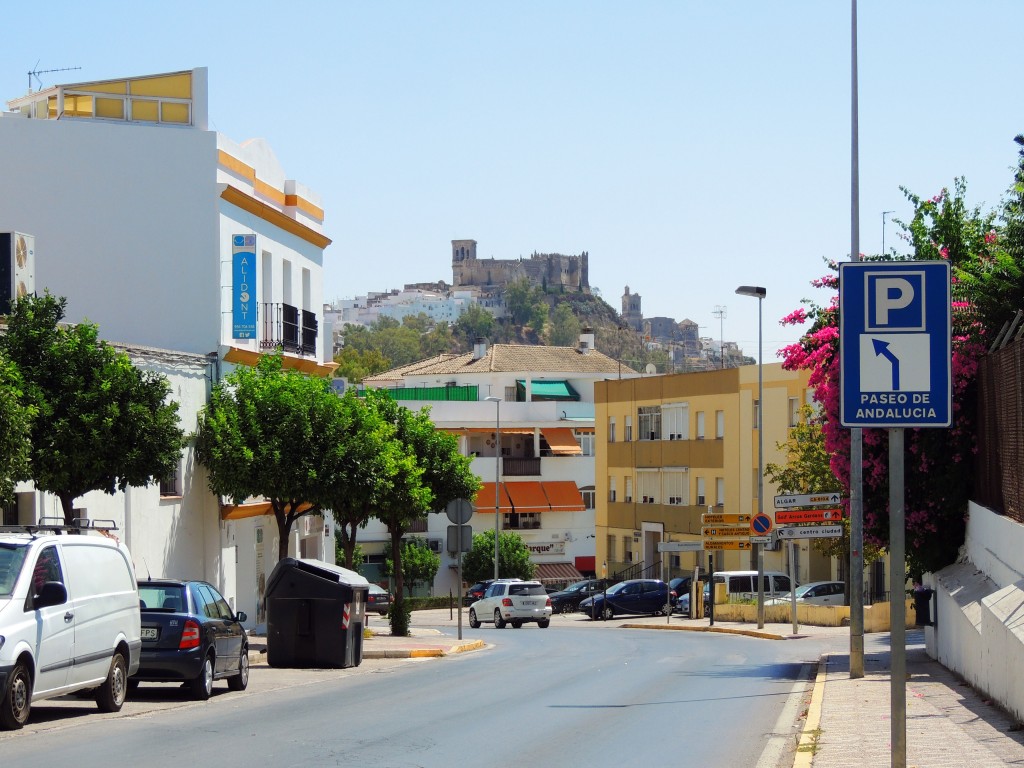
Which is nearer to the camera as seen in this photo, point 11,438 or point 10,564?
point 10,564

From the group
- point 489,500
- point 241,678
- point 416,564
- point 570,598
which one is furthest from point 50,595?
point 489,500

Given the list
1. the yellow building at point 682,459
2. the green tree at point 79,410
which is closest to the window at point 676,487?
the yellow building at point 682,459

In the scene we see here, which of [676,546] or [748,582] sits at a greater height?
[676,546]

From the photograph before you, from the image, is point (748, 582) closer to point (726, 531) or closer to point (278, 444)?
point (726, 531)

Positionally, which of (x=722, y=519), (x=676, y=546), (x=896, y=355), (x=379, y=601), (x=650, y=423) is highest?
(x=650, y=423)

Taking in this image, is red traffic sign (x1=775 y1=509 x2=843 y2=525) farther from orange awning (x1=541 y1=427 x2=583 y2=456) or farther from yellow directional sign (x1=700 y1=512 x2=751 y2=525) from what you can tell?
orange awning (x1=541 y1=427 x2=583 y2=456)

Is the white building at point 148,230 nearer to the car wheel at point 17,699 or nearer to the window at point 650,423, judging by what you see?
the car wheel at point 17,699

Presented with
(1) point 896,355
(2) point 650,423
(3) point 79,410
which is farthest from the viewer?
(2) point 650,423

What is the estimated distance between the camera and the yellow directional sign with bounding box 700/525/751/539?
4278cm

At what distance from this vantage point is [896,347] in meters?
7.61

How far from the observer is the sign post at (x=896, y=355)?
7.52 meters

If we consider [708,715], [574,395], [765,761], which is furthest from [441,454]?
[574,395]

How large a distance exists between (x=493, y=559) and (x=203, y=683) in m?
55.7

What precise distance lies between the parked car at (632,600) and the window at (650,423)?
601 inches
